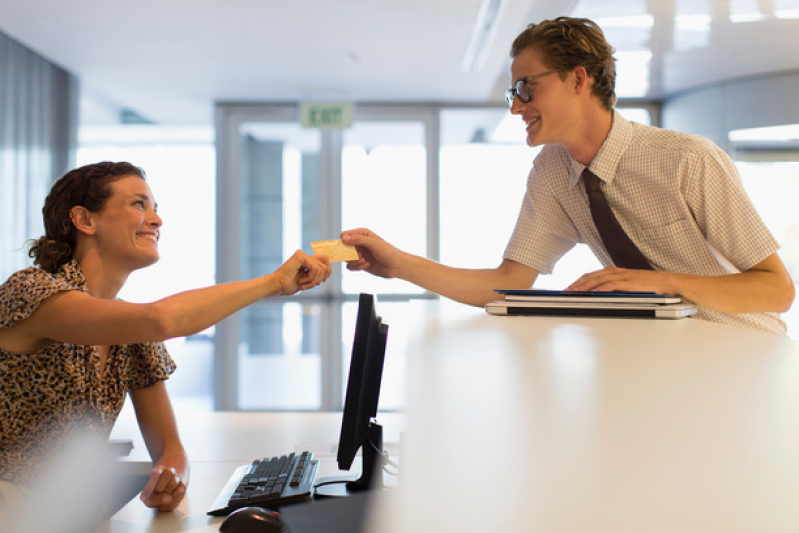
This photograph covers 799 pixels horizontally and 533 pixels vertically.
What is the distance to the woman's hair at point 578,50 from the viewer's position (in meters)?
1.75

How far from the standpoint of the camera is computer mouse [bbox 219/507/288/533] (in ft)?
2.82

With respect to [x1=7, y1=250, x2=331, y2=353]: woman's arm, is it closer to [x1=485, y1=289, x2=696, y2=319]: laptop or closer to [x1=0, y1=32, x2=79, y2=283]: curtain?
[x1=485, y1=289, x2=696, y2=319]: laptop

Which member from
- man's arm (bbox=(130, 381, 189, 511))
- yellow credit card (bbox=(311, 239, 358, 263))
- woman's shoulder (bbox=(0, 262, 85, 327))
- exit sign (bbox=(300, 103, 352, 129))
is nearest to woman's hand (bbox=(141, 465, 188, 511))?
man's arm (bbox=(130, 381, 189, 511))

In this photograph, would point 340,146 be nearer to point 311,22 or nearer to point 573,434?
point 311,22

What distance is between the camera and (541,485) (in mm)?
370

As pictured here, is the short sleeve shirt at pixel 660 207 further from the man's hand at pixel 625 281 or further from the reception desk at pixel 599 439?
the reception desk at pixel 599 439

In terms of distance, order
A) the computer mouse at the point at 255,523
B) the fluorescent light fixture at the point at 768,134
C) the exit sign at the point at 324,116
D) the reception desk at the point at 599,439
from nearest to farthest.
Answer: the reception desk at the point at 599,439, the computer mouse at the point at 255,523, the fluorescent light fixture at the point at 768,134, the exit sign at the point at 324,116

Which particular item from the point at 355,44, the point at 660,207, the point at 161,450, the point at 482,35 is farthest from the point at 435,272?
the point at 355,44

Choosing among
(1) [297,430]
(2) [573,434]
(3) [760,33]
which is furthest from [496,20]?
(2) [573,434]

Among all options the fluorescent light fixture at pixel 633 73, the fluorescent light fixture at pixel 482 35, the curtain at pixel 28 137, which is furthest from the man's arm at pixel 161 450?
the fluorescent light fixture at pixel 633 73

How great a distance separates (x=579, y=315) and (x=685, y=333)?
12.5 inches

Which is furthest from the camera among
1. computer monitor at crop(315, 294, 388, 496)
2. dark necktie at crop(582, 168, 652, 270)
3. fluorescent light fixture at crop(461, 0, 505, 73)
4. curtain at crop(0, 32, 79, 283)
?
curtain at crop(0, 32, 79, 283)

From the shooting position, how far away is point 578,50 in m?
1.74

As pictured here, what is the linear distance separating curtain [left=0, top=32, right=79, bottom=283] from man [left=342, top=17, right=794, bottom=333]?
3.10 m
